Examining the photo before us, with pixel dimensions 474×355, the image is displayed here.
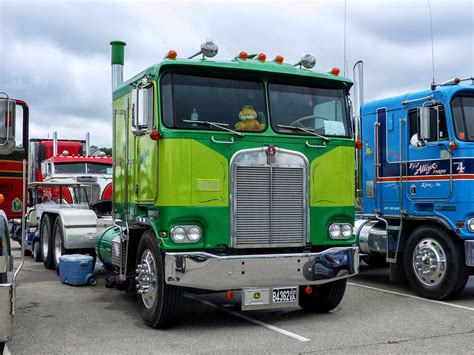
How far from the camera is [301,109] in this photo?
24.0ft

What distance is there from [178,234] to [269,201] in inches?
45.8

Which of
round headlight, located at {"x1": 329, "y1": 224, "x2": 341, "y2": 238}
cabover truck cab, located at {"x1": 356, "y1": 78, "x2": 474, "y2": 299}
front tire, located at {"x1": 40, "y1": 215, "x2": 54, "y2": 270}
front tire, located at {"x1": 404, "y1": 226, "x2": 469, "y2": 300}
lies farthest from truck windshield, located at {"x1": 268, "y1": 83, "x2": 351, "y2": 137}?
front tire, located at {"x1": 40, "y1": 215, "x2": 54, "y2": 270}

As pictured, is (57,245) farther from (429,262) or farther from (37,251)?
(429,262)

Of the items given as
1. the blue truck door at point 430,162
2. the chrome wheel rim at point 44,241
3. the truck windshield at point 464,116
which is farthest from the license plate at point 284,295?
the chrome wheel rim at point 44,241

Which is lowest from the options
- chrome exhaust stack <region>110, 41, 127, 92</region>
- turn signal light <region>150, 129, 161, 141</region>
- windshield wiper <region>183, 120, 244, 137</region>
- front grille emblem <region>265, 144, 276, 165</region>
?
front grille emblem <region>265, 144, 276, 165</region>

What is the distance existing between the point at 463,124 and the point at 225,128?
3908 mm

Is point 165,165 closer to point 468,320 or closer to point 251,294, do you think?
point 251,294

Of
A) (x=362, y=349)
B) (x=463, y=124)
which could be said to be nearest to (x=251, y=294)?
(x=362, y=349)

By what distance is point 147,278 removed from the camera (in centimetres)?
695

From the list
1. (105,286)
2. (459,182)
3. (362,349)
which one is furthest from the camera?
(105,286)

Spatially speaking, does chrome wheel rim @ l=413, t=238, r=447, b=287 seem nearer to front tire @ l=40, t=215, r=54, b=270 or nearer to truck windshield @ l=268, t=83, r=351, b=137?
truck windshield @ l=268, t=83, r=351, b=137

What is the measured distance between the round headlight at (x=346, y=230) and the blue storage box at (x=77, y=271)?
15.4 ft

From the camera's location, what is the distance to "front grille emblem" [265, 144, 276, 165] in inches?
270

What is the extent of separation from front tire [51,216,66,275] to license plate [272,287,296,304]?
5.62m
